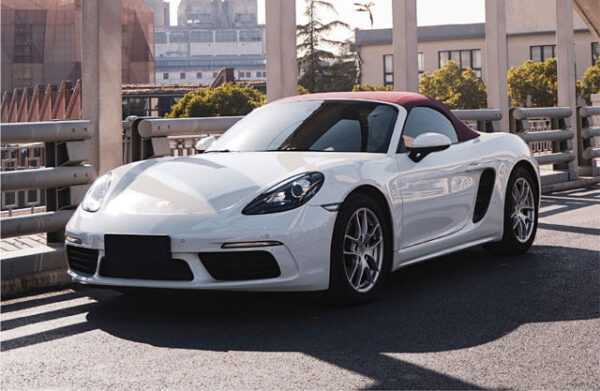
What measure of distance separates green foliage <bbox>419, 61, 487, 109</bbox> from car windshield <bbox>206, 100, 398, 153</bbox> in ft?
300

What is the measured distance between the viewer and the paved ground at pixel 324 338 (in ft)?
12.9

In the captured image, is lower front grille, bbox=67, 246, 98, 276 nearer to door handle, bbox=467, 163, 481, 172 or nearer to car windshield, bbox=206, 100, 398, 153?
car windshield, bbox=206, 100, 398, 153

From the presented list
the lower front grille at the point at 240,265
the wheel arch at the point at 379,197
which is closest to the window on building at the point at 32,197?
the lower front grille at the point at 240,265

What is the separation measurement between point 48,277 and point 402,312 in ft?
8.64

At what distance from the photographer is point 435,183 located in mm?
6285

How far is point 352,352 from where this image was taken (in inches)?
172

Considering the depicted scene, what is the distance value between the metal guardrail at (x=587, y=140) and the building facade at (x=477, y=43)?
315 feet

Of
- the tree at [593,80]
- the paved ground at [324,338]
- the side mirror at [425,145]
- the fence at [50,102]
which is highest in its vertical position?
the tree at [593,80]

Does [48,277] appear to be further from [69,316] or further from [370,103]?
[370,103]

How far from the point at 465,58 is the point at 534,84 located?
2787 centimetres

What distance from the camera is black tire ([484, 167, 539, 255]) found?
732cm

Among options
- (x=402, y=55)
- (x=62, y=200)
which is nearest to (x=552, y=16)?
(x=402, y=55)

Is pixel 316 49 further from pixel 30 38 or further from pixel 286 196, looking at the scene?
pixel 286 196

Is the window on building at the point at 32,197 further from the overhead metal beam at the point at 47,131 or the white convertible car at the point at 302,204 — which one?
the white convertible car at the point at 302,204
